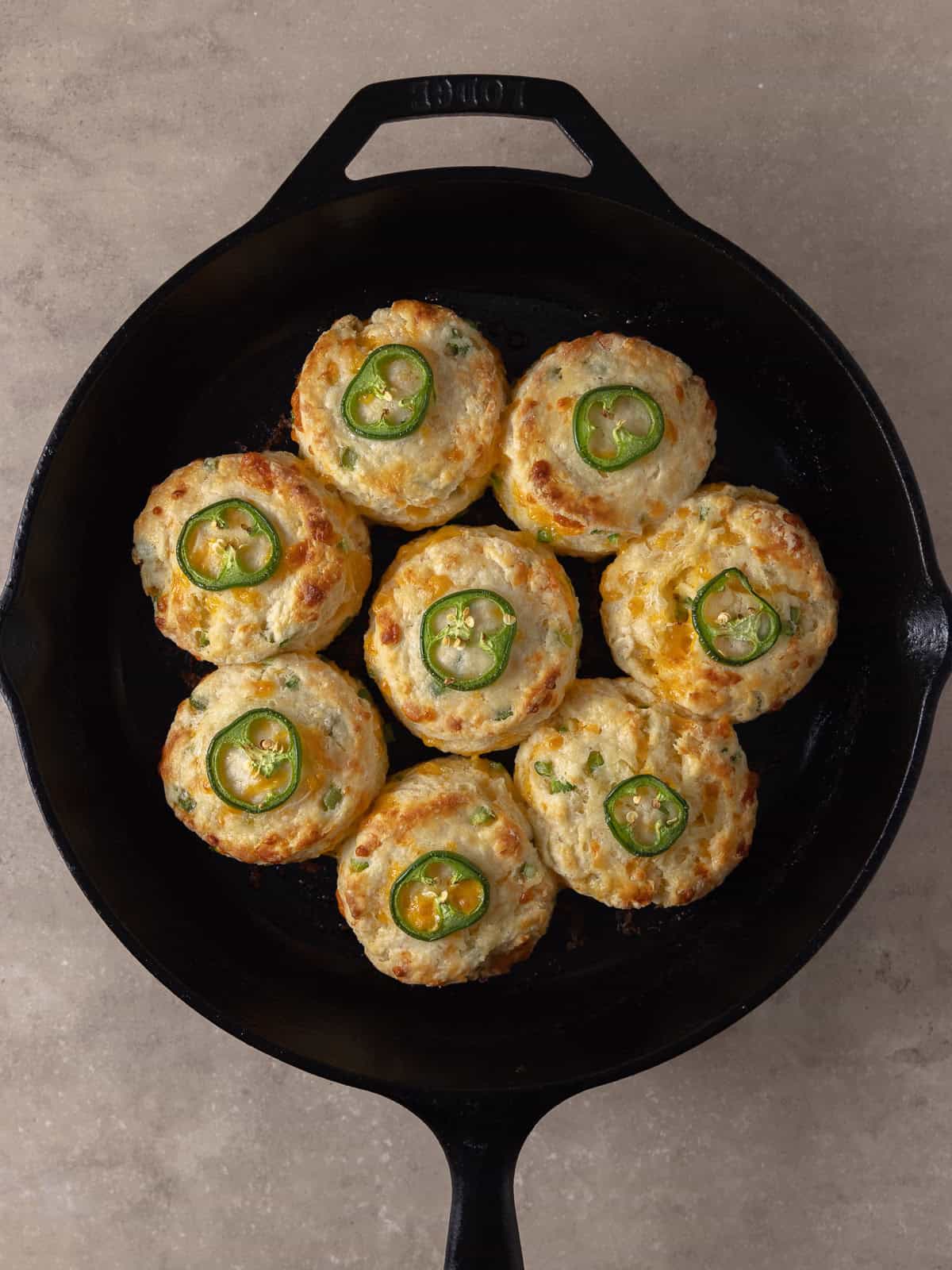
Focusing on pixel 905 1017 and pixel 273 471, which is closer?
pixel 273 471

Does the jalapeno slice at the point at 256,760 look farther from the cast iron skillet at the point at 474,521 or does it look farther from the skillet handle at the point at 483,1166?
the skillet handle at the point at 483,1166

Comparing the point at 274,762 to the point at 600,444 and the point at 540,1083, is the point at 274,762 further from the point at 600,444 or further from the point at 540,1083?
the point at 600,444

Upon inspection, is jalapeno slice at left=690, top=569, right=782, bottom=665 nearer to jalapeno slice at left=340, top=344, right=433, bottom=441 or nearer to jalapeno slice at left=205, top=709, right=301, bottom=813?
jalapeno slice at left=340, top=344, right=433, bottom=441

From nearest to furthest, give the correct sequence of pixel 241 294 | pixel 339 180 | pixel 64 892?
1. pixel 339 180
2. pixel 241 294
3. pixel 64 892

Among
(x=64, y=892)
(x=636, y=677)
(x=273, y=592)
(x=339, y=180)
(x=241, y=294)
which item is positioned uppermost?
(x=339, y=180)

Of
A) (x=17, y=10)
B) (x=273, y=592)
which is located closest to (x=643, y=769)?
(x=273, y=592)

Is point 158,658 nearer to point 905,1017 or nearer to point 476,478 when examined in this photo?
point 476,478
